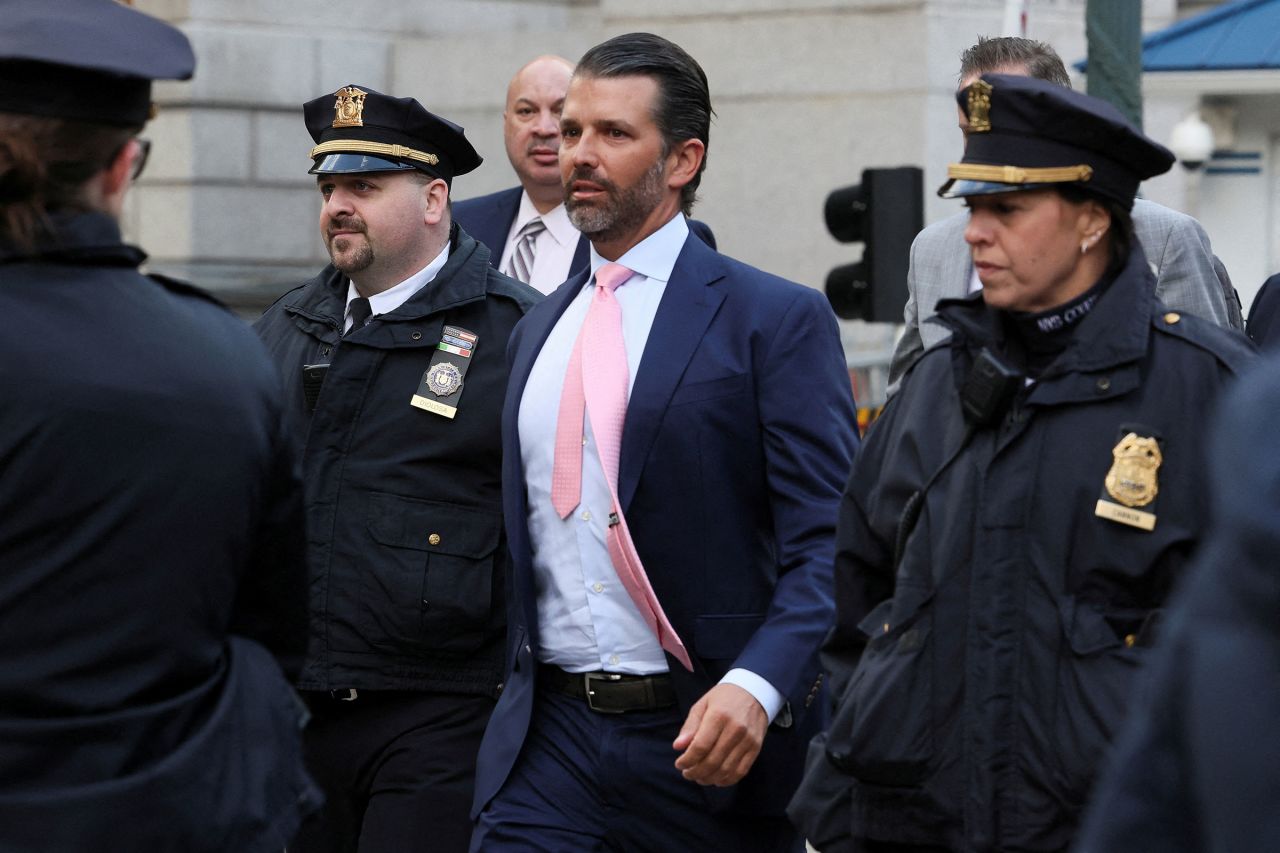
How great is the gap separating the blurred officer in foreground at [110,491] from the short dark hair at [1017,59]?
3.19 meters

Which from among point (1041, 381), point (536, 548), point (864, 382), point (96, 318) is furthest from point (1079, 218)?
point (864, 382)

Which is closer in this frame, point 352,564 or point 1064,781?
point 1064,781

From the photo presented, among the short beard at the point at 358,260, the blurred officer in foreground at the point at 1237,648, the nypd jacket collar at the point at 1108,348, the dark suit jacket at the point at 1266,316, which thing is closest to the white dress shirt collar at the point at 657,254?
the short beard at the point at 358,260

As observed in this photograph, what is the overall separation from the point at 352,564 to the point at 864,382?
6132mm

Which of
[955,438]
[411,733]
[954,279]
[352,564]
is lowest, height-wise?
[411,733]

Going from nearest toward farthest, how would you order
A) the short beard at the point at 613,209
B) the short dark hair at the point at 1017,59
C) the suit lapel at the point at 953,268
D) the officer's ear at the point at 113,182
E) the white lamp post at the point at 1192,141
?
the officer's ear at the point at 113,182 → the short beard at the point at 613,209 → the suit lapel at the point at 953,268 → the short dark hair at the point at 1017,59 → the white lamp post at the point at 1192,141

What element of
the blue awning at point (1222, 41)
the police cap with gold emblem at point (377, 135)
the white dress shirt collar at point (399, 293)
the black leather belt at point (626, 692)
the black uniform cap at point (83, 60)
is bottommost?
the black leather belt at point (626, 692)

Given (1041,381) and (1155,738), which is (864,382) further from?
(1155,738)

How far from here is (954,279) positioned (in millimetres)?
5848

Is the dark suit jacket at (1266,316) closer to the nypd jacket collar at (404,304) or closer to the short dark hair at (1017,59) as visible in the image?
the short dark hair at (1017,59)

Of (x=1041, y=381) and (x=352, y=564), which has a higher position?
(x=1041, y=381)

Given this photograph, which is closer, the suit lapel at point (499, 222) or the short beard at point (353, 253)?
the short beard at point (353, 253)

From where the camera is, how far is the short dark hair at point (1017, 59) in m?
5.94

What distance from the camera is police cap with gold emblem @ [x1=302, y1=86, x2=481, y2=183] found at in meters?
5.59
